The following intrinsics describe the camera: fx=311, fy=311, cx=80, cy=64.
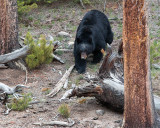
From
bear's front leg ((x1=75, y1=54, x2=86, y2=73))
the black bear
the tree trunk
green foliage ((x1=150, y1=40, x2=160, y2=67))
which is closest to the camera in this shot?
the tree trunk

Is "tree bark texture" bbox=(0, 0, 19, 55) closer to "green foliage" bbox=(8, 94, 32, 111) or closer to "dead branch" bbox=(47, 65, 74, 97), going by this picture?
"dead branch" bbox=(47, 65, 74, 97)

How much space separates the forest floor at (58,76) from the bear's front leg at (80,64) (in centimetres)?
18

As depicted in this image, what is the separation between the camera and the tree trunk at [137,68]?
4.40m

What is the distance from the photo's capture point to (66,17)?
48.2ft

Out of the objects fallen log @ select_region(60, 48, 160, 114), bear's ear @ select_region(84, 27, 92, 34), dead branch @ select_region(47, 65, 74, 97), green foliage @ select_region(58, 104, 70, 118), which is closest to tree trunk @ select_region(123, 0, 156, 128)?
fallen log @ select_region(60, 48, 160, 114)

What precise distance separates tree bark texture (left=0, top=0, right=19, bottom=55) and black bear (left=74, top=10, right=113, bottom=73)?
79.6 inches

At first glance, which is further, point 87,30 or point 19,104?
point 87,30

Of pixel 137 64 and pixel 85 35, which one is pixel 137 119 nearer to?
pixel 137 64

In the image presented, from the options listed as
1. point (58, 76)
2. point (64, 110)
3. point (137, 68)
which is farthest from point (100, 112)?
Result: point (58, 76)

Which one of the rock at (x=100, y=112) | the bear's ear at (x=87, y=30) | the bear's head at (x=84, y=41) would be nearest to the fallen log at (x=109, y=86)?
the rock at (x=100, y=112)

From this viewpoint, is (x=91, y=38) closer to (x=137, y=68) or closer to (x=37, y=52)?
(x=37, y=52)

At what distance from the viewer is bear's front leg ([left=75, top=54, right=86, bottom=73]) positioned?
946cm

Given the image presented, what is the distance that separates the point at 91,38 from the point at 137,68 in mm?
5490

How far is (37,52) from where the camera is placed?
8.66 m
